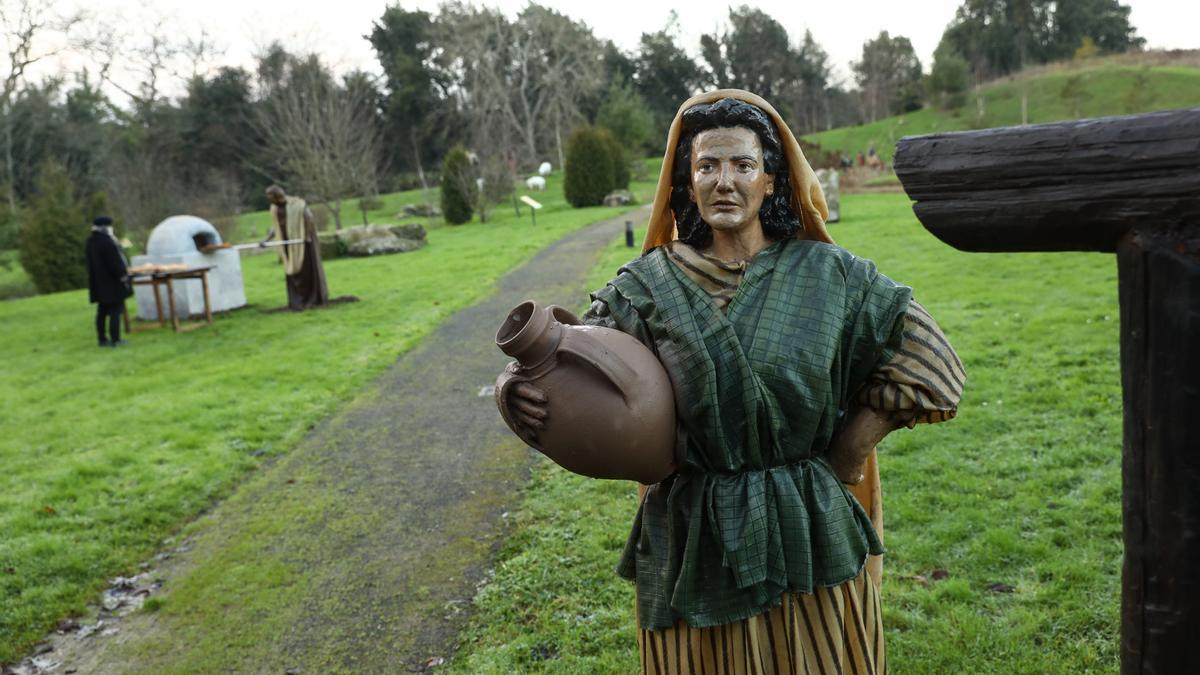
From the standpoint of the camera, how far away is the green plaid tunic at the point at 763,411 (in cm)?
205

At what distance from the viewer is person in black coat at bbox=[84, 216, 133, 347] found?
12336mm

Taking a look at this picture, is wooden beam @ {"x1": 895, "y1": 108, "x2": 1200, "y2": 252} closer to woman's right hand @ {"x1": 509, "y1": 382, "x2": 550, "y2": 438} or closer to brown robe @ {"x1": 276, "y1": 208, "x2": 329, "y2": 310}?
woman's right hand @ {"x1": 509, "y1": 382, "x2": 550, "y2": 438}

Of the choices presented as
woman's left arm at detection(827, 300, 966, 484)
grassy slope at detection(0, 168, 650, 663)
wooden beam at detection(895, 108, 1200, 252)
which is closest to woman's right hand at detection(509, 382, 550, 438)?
woman's left arm at detection(827, 300, 966, 484)

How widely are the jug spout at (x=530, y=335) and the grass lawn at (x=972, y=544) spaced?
251 cm

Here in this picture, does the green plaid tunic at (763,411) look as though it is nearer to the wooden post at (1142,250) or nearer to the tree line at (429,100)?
the wooden post at (1142,250)

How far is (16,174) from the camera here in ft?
113

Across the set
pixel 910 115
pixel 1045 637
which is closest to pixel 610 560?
pixel 1045 637

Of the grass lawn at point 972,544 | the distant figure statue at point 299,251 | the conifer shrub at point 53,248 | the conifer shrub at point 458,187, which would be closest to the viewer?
the grass lawn at point 972,544

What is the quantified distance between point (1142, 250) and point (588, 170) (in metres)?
29.5

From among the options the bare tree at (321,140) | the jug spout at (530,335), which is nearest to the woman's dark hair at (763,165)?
the jug spout at (530,335)

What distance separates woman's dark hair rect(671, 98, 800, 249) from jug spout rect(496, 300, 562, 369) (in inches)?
24.7

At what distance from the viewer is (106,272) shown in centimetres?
1235

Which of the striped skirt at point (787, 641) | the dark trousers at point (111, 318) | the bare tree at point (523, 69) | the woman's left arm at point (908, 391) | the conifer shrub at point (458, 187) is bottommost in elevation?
the striped skirt at point (787, 641)

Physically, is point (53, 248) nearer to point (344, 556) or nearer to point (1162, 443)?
point (344, 556)
